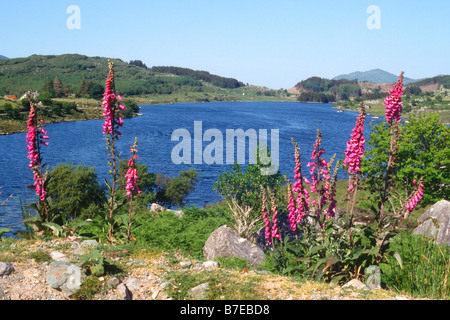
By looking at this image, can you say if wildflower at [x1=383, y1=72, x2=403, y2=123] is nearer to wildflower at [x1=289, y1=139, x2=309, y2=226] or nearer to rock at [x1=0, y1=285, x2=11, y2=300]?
wildflower at [x1=289, y1=139, x2=309, y2=226]

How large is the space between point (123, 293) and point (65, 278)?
4.11 feet

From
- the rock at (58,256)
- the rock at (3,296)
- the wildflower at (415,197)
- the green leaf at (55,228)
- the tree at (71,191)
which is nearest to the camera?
the rock at (3,296)

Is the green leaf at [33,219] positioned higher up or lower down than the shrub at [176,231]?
higher up

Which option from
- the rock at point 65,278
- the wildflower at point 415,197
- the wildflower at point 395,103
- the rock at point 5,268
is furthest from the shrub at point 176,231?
the wildflower at point 395,103

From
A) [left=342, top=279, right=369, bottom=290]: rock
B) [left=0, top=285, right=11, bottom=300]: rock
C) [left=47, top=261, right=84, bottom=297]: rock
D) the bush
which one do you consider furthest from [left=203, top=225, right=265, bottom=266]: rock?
the bush

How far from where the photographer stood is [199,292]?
23.2ft

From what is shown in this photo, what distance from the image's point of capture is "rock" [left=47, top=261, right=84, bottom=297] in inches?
279

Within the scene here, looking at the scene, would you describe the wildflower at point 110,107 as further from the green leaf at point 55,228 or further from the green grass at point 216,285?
the green grass at point 216,285

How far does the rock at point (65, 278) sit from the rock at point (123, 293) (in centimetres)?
80

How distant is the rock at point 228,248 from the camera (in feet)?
46.1

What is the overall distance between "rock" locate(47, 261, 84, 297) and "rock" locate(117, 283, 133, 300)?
2.64 feet
